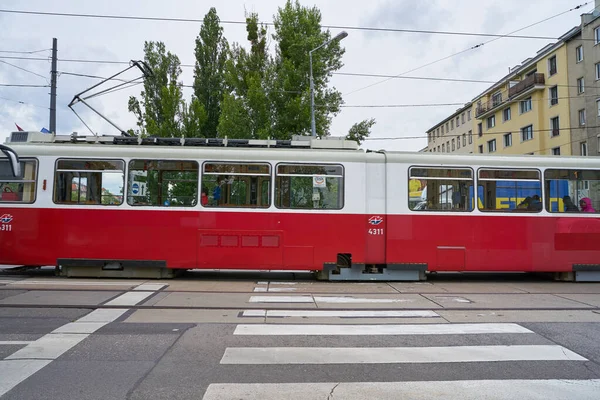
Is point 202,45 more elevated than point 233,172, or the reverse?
point 202,45

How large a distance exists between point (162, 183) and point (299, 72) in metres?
13.0

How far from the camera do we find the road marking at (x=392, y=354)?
4633 millimetres

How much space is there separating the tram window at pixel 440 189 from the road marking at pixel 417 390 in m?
6.25

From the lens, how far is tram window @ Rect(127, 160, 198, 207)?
32.7 feet

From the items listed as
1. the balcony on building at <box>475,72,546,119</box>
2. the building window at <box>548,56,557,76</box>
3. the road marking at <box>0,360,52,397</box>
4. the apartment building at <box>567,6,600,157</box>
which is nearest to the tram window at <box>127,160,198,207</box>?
the road marking at <box>0,360,52,397</box>

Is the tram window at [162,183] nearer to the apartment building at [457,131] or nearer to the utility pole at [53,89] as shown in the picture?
the utility pole at [53,89]

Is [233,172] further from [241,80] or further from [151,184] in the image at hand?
[241,80]

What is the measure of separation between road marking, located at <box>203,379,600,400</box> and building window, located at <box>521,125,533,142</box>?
43.2 m

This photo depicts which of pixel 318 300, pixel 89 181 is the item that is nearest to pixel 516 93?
pixel 318 300

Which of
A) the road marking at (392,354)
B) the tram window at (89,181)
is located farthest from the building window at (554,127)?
the road marking at (392,354)

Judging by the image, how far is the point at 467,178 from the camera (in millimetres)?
10195

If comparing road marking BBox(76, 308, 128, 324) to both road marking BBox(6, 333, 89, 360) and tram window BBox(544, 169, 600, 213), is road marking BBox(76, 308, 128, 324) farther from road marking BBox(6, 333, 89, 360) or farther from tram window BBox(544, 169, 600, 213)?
tram window BBox(544, 169, 600, 213)

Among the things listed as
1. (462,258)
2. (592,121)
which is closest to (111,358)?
(462,258)

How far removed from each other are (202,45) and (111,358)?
2628cm
